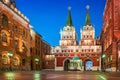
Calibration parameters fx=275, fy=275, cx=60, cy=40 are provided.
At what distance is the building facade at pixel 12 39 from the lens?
59438mm

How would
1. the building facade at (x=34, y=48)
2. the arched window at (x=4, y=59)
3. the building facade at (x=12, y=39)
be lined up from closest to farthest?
the arched window at (x=4, y=59) → the building facade at (x=12, y=39) → the building facade at (x=34, y=48)

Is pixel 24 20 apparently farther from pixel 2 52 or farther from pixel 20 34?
pixel 2 52

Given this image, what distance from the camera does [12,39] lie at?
64812 mm

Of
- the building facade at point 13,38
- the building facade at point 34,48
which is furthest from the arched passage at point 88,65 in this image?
the building facade at point 13,38

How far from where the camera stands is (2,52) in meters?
58.7

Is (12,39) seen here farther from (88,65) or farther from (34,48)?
(88,65)

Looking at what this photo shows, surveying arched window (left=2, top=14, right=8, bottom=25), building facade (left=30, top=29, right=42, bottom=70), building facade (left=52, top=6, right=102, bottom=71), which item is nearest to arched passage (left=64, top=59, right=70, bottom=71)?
building facade (left=52, top=6, right=102, bottom=71)

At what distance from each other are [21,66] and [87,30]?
258 feet

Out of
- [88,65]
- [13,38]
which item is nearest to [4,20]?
[13,38]

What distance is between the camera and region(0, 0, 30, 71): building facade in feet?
195

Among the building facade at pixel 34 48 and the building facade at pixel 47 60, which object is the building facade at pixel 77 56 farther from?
the building facade at pixel 34 48

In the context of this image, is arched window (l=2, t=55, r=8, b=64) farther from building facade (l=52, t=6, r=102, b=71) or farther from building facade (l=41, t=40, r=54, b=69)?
building facade (l=41, t=40, r=54, b=69)

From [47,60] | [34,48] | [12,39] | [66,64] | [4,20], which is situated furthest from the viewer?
[66,64]

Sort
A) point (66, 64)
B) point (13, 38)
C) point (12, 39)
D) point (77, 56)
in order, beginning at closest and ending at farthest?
→ 1. point (12, 39)
2. point (13, 38)
3. point (77, 56)
4. point (66, 64)
